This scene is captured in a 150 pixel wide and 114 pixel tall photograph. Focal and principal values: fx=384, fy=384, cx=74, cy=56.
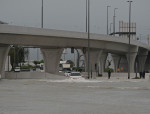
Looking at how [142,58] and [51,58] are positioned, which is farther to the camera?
[142,58]

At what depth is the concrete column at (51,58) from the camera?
233ft

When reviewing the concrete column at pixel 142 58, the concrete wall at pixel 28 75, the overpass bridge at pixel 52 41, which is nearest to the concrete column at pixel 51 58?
the overpass bridge at pixel 52 41

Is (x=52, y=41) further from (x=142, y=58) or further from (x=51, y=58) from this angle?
(x=142, y=58)

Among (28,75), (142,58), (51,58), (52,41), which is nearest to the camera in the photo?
(28,75)

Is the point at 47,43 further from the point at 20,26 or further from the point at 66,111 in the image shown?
the point at 66,111

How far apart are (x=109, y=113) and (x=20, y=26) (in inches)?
1768

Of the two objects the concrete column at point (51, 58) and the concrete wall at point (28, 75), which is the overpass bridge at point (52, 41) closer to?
the concrete column at point (51, 58)

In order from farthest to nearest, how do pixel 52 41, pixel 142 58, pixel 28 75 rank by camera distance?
pixel 142 58
pixel 52 41
pixel 28 75

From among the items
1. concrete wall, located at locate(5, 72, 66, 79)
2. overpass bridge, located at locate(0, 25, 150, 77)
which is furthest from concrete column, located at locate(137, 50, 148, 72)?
concrete wall, located at locate(5, 72, 66, 79)

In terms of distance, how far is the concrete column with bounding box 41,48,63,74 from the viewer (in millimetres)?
71000

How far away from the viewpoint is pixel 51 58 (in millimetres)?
71188

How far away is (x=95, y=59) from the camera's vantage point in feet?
251

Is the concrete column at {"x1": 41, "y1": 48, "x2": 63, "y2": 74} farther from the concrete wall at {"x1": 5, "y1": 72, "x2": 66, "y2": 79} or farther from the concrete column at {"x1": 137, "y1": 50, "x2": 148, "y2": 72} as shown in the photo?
the concrete column at {"x1": 137, "y1": 50, "x2": 148, "y2": 72}

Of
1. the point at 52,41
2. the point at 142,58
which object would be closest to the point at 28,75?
the point at 52,41
